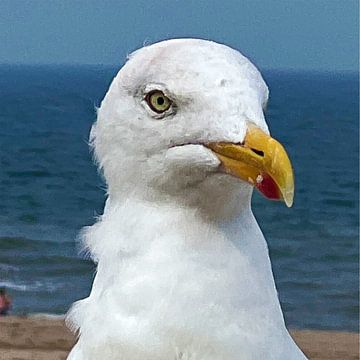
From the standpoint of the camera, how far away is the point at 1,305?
815 centimetres

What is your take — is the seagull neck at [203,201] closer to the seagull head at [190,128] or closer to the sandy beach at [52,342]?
the seagull head at [190,128]

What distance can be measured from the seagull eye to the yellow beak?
0.17m

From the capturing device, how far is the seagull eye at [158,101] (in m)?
2.29

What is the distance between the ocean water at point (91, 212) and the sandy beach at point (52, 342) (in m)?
0.84

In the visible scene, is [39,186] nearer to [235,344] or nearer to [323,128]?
[323,128]


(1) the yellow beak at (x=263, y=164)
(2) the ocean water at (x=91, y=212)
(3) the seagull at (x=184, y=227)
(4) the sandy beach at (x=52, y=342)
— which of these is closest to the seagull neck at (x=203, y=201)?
(3) the seagull at (x=184, y=227)

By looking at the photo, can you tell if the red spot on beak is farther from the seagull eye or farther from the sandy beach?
the sandy beach

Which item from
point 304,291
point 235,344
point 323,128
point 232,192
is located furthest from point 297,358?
point 323,128

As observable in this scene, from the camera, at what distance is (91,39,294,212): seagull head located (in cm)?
216

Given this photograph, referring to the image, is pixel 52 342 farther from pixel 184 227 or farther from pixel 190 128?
pixel 190 128

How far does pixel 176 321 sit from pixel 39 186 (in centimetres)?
1977

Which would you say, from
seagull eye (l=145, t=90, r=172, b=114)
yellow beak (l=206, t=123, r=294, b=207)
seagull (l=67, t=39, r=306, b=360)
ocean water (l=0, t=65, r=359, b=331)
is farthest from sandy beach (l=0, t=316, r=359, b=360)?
yellow beak (l=206, t=123, r=294, b=207)

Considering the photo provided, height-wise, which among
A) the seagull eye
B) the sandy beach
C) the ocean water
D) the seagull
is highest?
the seagull eye

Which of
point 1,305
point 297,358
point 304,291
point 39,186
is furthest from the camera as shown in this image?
point 39,186
